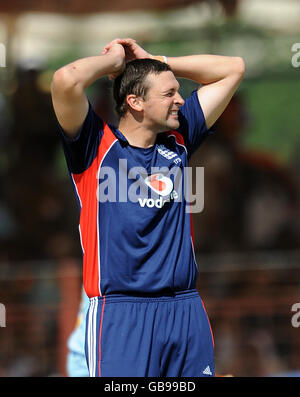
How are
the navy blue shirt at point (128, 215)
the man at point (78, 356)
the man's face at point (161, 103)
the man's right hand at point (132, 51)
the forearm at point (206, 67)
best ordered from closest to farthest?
the navy blue shirt at point (128, 215) → the man's face at point (161, 103) → the man's right hand at point (132, 51) → the forearm at point (206, 67) → the man at point (78, 356)

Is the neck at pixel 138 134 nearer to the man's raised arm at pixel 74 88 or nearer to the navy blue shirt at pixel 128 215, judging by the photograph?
the navy blue shirt at pixel 128 215

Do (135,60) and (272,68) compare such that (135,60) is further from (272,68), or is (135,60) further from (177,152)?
(272,68)

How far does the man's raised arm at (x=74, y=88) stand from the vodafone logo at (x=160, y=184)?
0.42 meters

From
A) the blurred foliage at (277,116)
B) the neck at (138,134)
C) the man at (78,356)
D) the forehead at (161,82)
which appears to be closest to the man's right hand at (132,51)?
the forehead at (161,82)

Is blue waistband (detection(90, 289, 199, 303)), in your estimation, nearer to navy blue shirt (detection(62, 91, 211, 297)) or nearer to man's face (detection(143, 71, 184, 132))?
navy blue shirt (detection(62, 91, 211, 297))

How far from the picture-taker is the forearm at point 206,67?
3.96 meters

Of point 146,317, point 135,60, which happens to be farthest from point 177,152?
point 146,317

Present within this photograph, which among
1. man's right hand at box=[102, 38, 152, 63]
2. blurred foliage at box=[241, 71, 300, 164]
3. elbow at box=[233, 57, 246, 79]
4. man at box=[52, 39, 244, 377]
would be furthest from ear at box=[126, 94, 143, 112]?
blurred foliage at box=[241, 71, 300, 164]

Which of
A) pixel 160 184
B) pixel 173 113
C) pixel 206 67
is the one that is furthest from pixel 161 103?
pixel 206 67

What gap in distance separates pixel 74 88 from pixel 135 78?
0.44 meters

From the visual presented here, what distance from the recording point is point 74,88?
3342 mm

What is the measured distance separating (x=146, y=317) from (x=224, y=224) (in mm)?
6836

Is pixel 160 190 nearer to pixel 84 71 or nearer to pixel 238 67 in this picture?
pixel 84 71

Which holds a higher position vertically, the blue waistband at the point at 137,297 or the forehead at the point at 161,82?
the forehead at the point at 161,82
